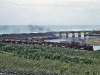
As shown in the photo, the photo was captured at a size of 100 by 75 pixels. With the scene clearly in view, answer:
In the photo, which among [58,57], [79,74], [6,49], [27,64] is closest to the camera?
[79,74]

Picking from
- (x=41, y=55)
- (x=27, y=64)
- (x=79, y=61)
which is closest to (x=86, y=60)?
(x=79, y=61)

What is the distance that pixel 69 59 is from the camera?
31641 mm

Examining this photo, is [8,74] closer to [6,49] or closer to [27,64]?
[27,64]

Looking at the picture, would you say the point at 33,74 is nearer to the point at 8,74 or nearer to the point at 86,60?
the point at 8,74

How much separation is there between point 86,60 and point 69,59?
190cm

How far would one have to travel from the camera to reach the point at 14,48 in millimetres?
41062

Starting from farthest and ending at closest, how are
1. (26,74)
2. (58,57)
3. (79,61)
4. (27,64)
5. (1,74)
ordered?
(58,57) < (79,61) < (27,64) < (26,74) < (1,74)

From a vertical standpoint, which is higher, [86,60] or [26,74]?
[26,74]

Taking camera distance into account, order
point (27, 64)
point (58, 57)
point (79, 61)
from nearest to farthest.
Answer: point (27, 64)
point (79, 61)
point (58, 57)

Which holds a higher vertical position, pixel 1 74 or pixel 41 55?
pixel 1 74

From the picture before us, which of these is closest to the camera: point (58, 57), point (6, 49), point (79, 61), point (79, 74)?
A: point (79, 74)

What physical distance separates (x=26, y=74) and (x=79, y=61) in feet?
50.4

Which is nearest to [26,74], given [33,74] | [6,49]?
[33,74]

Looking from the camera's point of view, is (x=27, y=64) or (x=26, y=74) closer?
(x=26, y=74)
